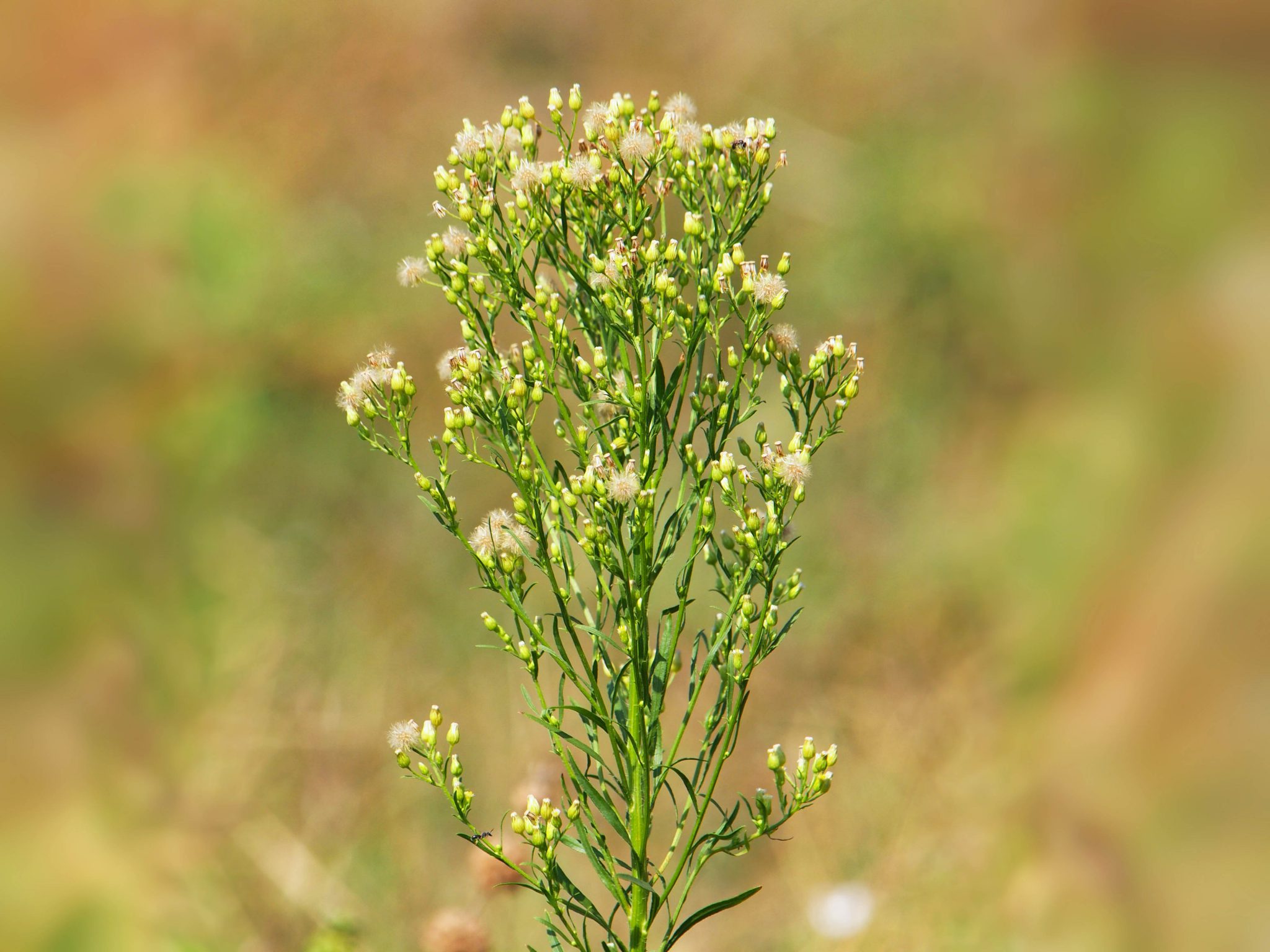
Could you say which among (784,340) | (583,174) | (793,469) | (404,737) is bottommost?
(404,737)

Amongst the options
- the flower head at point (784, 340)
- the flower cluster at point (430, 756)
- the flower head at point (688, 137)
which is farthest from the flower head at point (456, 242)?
the flower cluster at point (430, 756)

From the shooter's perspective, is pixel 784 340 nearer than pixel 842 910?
Yes

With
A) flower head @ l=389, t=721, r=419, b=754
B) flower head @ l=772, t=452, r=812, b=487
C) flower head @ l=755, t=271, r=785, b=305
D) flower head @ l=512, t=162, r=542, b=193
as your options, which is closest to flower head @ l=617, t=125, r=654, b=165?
flower head @ l=512, t=162, r=542, b=193

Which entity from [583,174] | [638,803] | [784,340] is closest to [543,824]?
[638,803]

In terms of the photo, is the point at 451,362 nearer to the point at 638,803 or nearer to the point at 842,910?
the point at 638,803

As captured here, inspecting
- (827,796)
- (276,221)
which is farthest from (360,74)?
(827,796)

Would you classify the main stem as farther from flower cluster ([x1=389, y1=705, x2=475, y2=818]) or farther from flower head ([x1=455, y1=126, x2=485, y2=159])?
flower head ([x1=455, y1=126, x2=485, y2=159])

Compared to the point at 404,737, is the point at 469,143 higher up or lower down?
higher up

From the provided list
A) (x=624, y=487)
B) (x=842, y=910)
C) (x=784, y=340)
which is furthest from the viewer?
(x=842, y=910)
